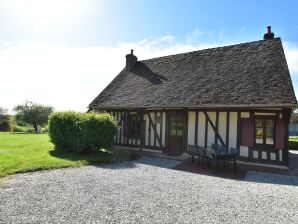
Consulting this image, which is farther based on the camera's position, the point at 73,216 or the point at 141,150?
the point at 141,150

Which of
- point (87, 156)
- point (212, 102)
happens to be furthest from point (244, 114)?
point (87, 156)

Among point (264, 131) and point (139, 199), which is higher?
point (264, 131)

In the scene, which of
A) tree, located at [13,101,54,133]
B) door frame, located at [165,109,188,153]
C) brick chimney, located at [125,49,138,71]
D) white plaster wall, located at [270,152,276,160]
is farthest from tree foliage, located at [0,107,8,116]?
white plaster wall, located at [270,152,276,160]

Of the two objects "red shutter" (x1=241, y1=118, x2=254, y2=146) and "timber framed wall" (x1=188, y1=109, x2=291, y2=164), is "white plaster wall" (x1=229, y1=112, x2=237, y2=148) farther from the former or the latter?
"red shutter" (x1=241, y1=118, x2=254, y2=146)

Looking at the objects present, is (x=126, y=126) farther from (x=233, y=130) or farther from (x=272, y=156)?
(x=272, y=156)

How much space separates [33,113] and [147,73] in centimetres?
3405

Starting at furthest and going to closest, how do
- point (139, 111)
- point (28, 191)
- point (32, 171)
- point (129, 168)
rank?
1. point (139, 111)
2. point (129, 168)
3. point (32, 171)
4. point (28, 191)

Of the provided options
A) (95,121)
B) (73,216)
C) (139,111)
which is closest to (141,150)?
(139,111)

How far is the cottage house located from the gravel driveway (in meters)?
2.98

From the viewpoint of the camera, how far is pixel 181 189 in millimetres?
6816

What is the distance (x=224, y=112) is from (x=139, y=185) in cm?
577

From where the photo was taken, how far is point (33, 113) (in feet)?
147

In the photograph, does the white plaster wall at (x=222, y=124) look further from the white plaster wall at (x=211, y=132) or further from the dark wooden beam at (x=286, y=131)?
the dark wooden beam at (x=286, y=131)

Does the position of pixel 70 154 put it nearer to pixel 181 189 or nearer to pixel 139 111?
pixel 139 111
